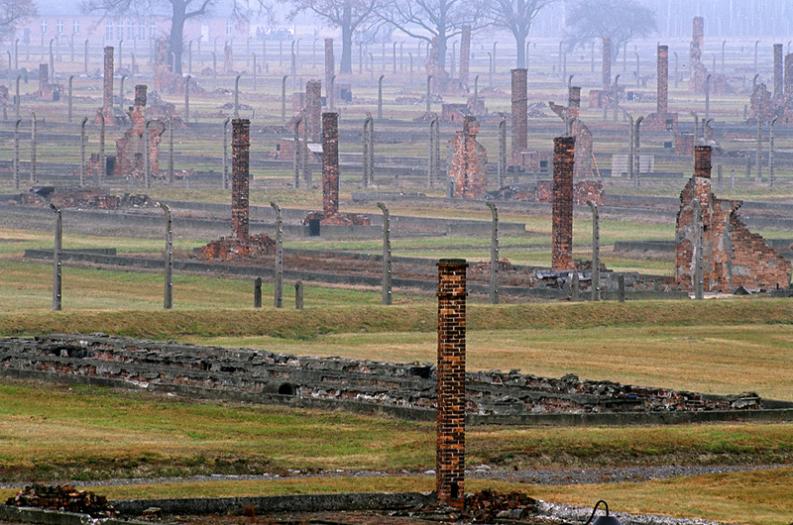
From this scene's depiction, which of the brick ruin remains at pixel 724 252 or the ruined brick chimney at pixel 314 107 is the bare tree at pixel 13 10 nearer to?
the ruined brick chimney at pixel 314 107

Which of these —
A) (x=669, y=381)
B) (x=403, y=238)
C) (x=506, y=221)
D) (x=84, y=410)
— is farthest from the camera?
(x=506, y=221)

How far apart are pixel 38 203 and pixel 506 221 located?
1269cm

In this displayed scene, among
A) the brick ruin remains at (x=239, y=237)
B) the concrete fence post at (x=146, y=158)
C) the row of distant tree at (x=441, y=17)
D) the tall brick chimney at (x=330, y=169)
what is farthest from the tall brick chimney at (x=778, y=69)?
the brick ruin remains at (x=239, y=237)

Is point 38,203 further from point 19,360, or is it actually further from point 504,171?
point 19,360

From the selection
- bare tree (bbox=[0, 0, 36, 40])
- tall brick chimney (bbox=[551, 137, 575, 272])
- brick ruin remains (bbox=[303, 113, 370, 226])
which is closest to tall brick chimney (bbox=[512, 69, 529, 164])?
brick ruin remains (bbox=[303, 113, 370, 226])

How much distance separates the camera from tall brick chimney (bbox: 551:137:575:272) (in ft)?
165

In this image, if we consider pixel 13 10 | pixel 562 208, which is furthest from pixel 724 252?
pixel 13 10

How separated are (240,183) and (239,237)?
4.84 feet

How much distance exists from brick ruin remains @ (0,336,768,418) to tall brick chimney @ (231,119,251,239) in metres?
15.2

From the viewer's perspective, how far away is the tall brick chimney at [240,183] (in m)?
54.5

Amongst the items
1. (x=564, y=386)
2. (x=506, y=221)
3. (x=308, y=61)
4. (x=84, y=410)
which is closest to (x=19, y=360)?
(x=84, y=410)

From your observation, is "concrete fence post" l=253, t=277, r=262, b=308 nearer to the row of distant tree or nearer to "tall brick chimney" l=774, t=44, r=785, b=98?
"tall brick chimney" l=774, t=44, r=785, b=98

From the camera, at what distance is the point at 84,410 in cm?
3347

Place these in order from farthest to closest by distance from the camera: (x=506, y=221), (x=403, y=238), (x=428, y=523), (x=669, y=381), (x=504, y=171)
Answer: (x=504, y=171)
(x=506, y=221)
(x=403, y=238)
(x=669, y=381)
(x=428, y=523)
